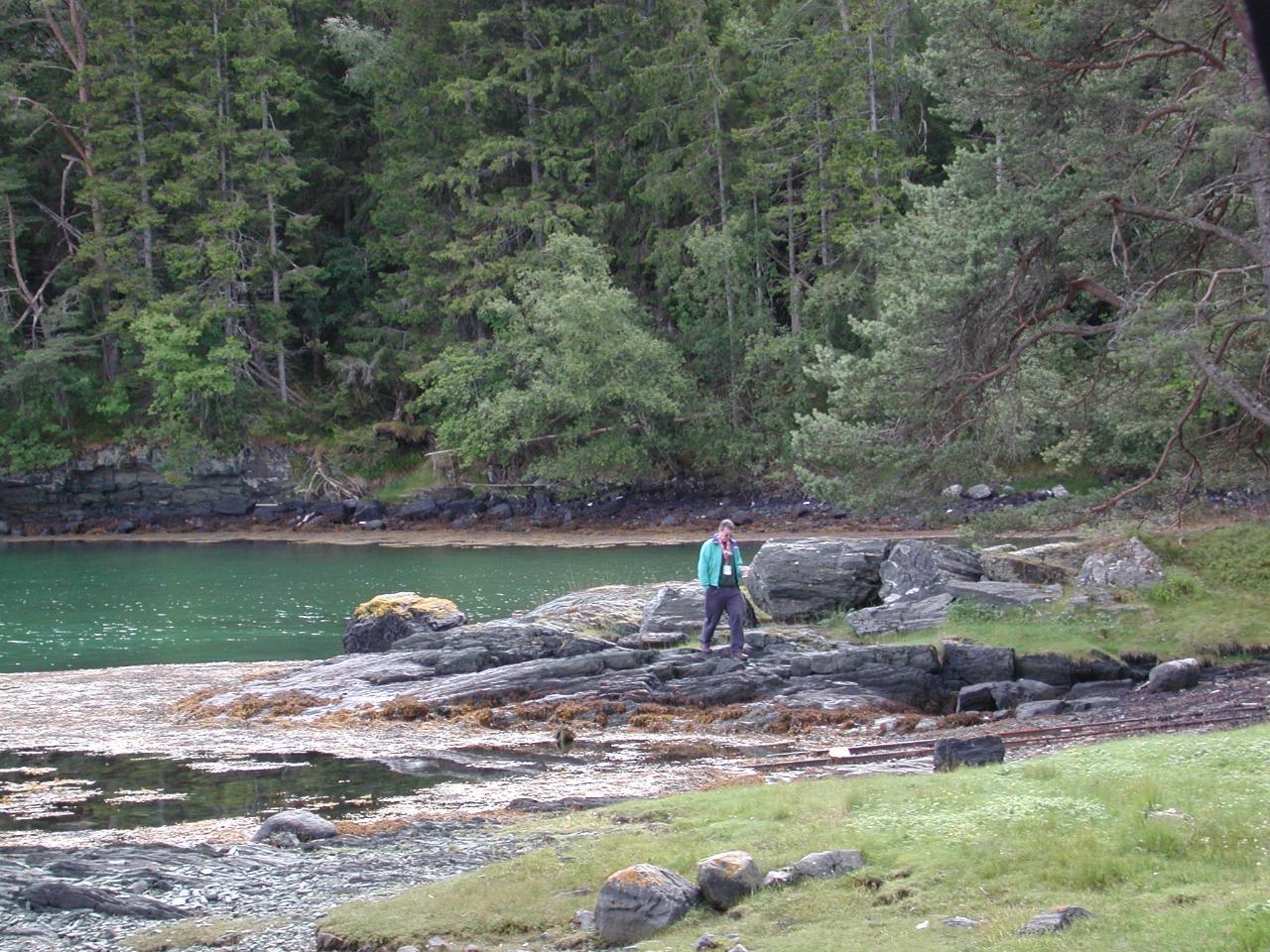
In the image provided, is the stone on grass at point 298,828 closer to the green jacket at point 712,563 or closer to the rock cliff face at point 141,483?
the green jacket at point 712,563

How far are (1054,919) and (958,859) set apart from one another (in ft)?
6.17

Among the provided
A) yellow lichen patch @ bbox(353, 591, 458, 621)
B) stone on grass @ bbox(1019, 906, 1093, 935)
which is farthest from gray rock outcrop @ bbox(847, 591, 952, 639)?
stone on grass @ bbox(1019, 906, 1093, 935)

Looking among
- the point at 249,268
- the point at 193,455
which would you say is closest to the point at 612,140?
the point at 249,268

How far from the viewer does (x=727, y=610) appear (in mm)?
23344

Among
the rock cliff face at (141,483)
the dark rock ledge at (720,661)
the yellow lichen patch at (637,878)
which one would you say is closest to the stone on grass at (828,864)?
the yellow lichen patch at (637,878)

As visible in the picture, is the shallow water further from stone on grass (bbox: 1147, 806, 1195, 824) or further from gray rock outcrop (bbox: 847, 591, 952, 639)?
stone on grass (bbox: 1147, 806, 1195, 824)

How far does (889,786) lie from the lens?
1269 centimetres

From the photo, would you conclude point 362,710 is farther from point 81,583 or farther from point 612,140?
point 612,140

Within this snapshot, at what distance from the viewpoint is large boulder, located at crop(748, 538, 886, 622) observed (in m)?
26.1

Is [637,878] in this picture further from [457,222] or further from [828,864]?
[457,222]

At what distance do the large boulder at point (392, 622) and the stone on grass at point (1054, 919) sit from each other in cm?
2055

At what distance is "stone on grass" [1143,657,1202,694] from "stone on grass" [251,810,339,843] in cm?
1241

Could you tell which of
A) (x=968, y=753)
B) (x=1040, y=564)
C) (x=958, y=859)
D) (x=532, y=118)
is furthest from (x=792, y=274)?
(x=958, y=859)

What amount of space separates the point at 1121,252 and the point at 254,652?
20.6 meters
